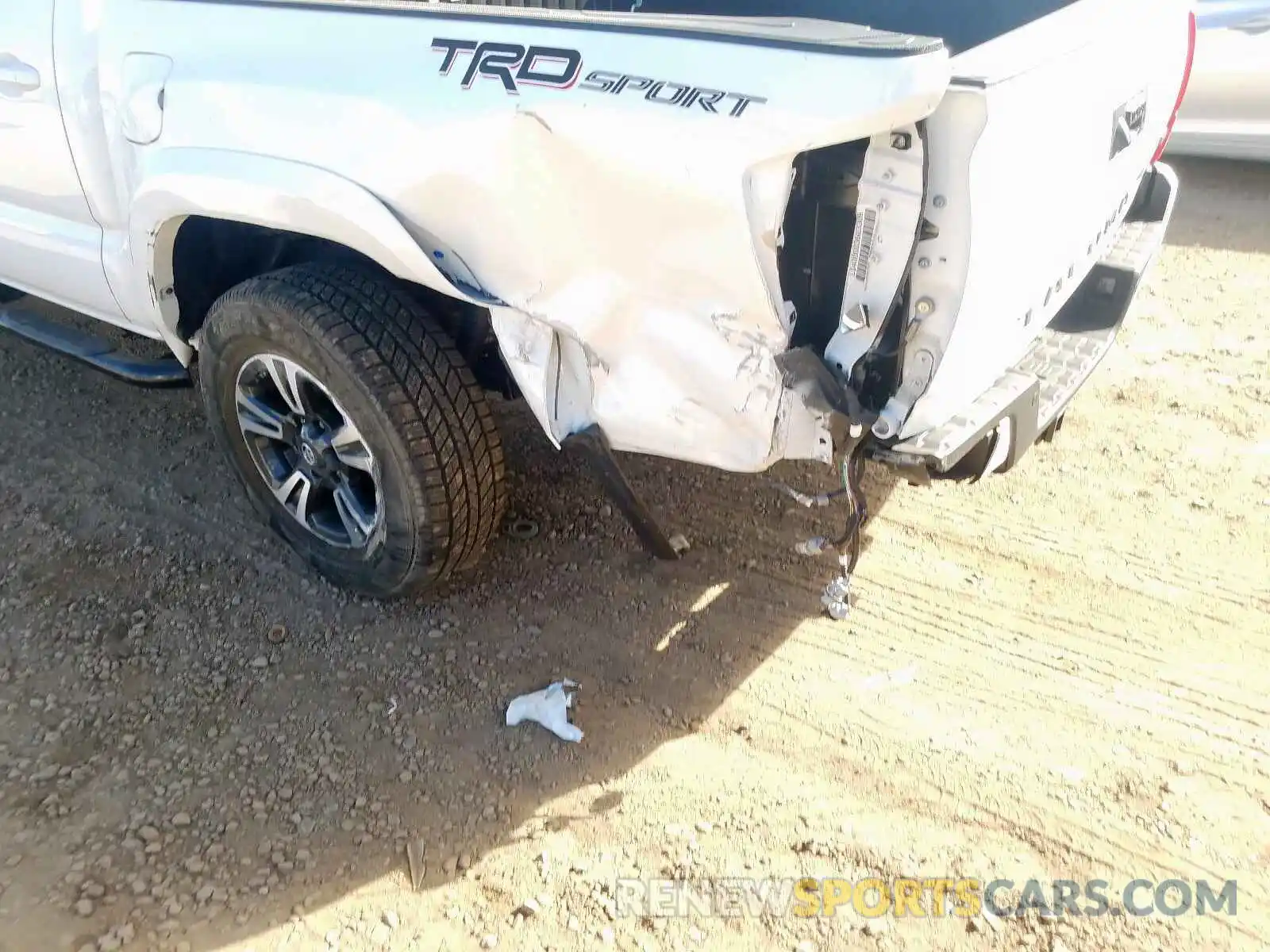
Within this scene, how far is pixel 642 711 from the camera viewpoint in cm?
270

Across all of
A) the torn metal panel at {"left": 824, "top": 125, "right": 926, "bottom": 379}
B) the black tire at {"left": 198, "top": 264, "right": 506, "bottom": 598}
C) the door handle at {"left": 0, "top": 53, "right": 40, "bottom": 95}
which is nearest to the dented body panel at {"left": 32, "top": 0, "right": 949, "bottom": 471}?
the torn metal panel at {"left": 824, "top": 125, "right": 926, "bottom": 379}

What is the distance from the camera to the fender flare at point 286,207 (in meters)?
2.29

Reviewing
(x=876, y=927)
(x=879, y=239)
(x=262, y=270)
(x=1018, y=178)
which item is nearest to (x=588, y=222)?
(x=879, y=239)

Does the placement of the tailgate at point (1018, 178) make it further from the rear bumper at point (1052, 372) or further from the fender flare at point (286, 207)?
the fender flare at point (286, 207)

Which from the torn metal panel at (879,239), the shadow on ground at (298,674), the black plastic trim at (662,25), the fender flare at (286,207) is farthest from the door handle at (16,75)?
the torn metal panel at (879,239)

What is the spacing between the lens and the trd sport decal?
1.89 m

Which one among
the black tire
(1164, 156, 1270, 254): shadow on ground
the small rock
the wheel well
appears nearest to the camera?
the small rock

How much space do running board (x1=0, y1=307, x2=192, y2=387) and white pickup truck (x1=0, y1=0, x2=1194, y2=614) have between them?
203mm

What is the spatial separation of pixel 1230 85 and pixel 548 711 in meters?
5.69

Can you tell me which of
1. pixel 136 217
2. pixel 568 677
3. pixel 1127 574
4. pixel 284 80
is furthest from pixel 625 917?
pixel 136 217

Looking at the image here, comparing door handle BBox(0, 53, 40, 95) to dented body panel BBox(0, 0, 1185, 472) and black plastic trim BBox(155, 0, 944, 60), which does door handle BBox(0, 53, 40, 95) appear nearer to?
dented body panel BBox(0, 0, 1185, 472)

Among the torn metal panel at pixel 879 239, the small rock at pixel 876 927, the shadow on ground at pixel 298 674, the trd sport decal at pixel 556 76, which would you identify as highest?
the trd sport decal at pixel 556 76

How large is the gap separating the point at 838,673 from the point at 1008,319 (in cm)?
110

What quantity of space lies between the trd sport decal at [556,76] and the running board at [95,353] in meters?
1.65
